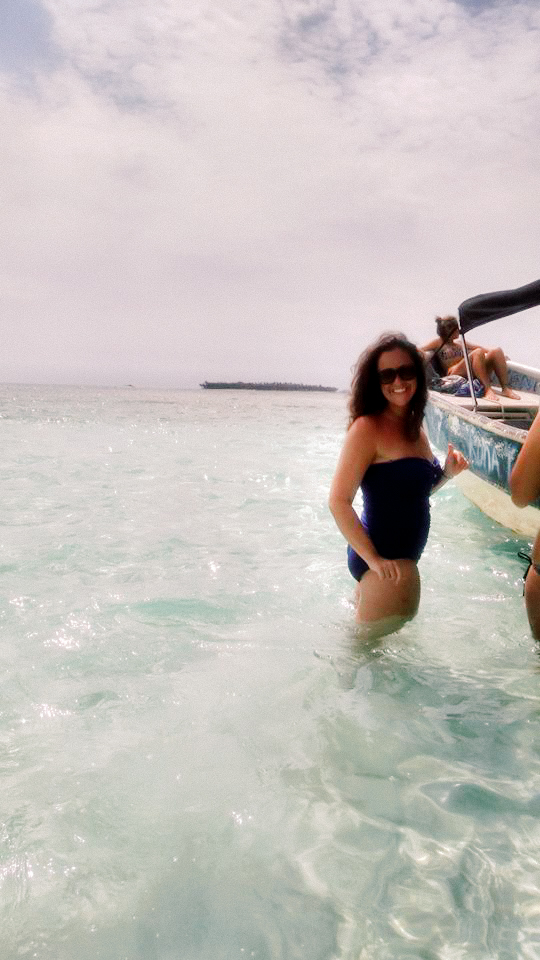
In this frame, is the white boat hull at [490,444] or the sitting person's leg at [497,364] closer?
the white boat hull at [490,444]

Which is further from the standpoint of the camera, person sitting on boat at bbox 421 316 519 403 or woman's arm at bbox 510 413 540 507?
person sitting on boat at bbox 421 316 519 403

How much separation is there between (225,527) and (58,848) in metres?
5.24

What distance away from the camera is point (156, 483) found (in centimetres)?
1020

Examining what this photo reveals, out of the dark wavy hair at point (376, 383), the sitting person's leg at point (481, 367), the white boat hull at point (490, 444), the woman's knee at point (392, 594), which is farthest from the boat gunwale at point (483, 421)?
the woman's knee at point (392, 594)

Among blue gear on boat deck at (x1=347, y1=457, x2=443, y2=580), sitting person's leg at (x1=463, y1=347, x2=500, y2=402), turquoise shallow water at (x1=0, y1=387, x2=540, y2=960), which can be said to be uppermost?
sitting person's leg at (x1=463, y1=347, x2=500, y2=402)

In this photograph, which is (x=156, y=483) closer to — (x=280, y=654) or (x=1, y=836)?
(x=280, y=654)

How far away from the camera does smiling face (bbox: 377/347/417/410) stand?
2.97m

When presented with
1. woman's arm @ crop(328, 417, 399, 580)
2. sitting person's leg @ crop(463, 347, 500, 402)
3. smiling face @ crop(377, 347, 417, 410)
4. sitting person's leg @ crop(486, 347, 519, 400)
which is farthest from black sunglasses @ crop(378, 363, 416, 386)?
sitting person's leg @ crop(486, 347, 519, 400)

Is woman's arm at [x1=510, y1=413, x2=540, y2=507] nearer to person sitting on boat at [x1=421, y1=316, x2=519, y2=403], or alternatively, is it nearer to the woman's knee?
the woman's knee

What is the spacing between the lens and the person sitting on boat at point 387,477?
2965 mm

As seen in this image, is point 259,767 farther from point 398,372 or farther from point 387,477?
point 398,372

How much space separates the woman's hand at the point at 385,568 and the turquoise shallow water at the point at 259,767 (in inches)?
24.1

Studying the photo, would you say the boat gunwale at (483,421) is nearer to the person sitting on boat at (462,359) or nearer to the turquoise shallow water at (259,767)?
the person sitting on boat at (462,359)

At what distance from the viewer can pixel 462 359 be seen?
37.3ft
